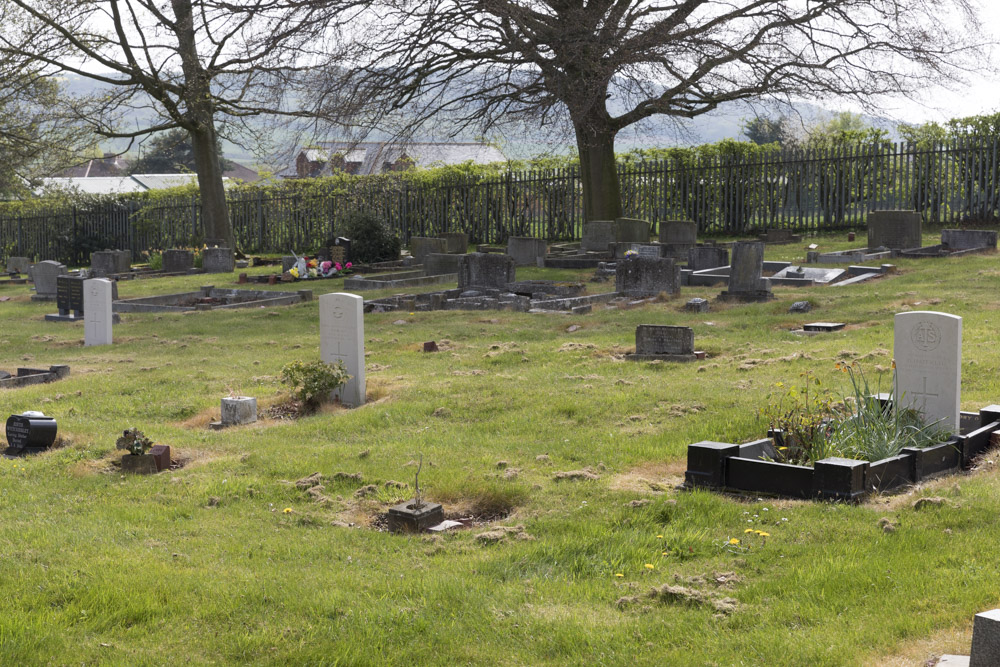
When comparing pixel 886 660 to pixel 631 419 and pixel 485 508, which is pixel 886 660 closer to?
pixel 485 508

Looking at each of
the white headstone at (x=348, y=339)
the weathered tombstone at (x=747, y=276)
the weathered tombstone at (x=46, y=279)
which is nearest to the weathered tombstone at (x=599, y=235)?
the weathered tombstone at (x=747, y=276)

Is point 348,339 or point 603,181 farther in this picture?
point 603,181

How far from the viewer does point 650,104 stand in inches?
1123

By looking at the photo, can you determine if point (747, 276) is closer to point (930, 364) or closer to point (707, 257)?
point (707, 257)

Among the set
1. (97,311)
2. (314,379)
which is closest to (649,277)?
(97,311)

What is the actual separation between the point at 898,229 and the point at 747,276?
7244 mm

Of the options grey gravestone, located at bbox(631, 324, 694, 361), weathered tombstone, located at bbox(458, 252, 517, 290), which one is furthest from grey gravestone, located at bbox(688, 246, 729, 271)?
grey gravestone, located at bbox(631, 324, 694, 361)

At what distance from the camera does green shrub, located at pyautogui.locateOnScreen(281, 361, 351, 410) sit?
10.0 m

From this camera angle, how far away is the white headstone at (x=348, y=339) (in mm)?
10312

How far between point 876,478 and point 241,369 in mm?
8068

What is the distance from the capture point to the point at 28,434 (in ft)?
28.0

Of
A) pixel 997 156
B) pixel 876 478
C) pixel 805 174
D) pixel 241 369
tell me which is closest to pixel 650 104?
pixel 805 174

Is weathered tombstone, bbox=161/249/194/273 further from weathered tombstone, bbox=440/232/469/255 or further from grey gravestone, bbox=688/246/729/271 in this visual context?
grey gravestone, bbox=688/246/729/271

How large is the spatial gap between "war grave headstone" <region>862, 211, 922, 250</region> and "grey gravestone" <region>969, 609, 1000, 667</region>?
2023 centimetres
